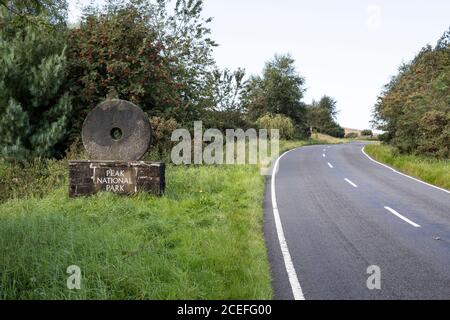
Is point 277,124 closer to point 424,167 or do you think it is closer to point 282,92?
point 282,92

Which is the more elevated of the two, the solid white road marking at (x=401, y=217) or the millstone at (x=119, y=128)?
A: the millstone at (x=119, y=128)

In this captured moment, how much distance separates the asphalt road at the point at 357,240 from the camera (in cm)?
510

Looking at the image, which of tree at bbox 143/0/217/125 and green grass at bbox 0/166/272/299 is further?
tree at bbox 143/0/217/125

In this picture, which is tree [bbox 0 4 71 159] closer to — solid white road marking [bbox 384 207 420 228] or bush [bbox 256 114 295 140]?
solid white road marking [bbox 384 207 420 228]

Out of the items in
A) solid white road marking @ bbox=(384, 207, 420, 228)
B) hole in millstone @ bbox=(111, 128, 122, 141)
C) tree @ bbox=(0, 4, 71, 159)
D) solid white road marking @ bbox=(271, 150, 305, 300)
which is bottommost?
solid white road marking @ bbox=(271, 150, 305, 300)

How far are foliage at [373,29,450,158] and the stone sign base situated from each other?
15.2 m

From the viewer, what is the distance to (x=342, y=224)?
830 centimetres

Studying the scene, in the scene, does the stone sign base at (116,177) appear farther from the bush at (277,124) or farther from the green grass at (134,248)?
the bush at (277,124)

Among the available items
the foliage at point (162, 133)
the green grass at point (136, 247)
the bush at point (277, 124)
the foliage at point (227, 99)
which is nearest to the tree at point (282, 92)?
the bush at point (277, 124)

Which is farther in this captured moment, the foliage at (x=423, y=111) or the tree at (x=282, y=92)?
the tree at (x=282, y=92)

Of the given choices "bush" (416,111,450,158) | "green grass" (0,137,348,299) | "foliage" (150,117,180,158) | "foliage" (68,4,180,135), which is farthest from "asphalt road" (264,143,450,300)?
"foliage" (68,4,180,135)

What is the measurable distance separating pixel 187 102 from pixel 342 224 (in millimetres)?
13120

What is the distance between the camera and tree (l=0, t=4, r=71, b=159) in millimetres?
14094

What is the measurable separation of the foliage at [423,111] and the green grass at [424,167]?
61 centimetres
